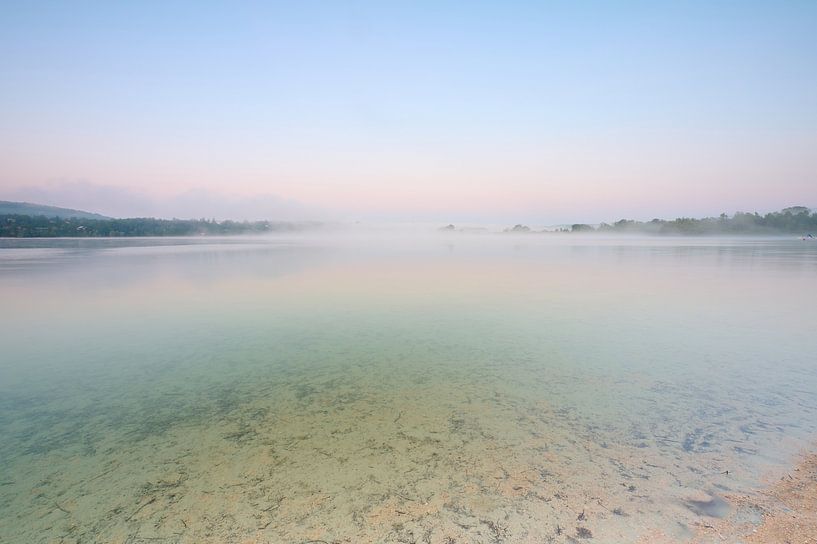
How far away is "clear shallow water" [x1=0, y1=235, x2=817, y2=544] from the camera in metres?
3.27

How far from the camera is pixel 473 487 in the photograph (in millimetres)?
3607

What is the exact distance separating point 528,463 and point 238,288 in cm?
1380

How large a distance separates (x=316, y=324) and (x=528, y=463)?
22.3ft

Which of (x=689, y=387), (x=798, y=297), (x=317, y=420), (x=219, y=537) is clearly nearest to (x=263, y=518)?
(x=219, y=537)

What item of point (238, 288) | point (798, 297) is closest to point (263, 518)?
point (238, 288)

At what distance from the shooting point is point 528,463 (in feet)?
13.0

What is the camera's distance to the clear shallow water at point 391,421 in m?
3.27

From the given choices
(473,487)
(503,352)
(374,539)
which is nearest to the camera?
(374,539)

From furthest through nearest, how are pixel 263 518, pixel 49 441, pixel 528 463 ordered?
1. pixel 49 441
2. pixel 528 463
3. pixel 263 518

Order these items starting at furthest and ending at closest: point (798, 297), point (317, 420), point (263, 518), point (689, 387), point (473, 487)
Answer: point (798, 297), point (689, 387), point (317, 420), point (473, 487), point (263, 518)

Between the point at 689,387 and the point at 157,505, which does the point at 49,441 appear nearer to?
the point at 157,505

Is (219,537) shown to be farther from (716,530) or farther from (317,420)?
(716,530)

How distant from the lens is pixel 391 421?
487 centimetres

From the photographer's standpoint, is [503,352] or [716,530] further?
[503,352]
